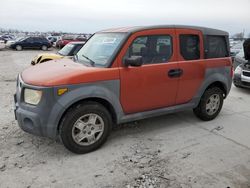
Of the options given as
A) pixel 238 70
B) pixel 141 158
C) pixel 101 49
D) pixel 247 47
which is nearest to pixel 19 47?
pixel 238 70

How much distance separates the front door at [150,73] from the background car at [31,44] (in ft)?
80.6

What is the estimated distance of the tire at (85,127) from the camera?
3.58 meters

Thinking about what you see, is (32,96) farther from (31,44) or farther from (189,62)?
(31,44)

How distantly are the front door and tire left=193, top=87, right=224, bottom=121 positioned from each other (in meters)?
0.86

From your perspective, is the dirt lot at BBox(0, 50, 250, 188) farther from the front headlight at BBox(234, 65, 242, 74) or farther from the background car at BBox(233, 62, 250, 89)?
the front headlight at BBox(234, 65, 242, 74)

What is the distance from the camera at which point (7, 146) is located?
13.0 feet

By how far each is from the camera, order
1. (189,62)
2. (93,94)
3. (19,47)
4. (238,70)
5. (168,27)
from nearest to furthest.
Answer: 1. (93,94)
2. (168,27)
3. (189,62)
4. (238,70)
5. (19,47)

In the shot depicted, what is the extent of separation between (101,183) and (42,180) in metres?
0.73

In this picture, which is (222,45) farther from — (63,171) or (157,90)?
(63,171)

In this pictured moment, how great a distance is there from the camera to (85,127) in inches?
148

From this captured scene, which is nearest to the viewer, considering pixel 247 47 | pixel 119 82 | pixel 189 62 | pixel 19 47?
pixel 119 82

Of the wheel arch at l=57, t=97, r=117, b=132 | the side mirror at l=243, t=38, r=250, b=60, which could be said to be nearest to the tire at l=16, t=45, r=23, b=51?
the side mirror at l=243, t=38, r=250, b=60

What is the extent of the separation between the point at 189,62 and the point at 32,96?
2.75 m

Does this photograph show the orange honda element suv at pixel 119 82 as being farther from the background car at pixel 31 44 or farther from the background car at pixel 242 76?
the background car at pixel 31 44
